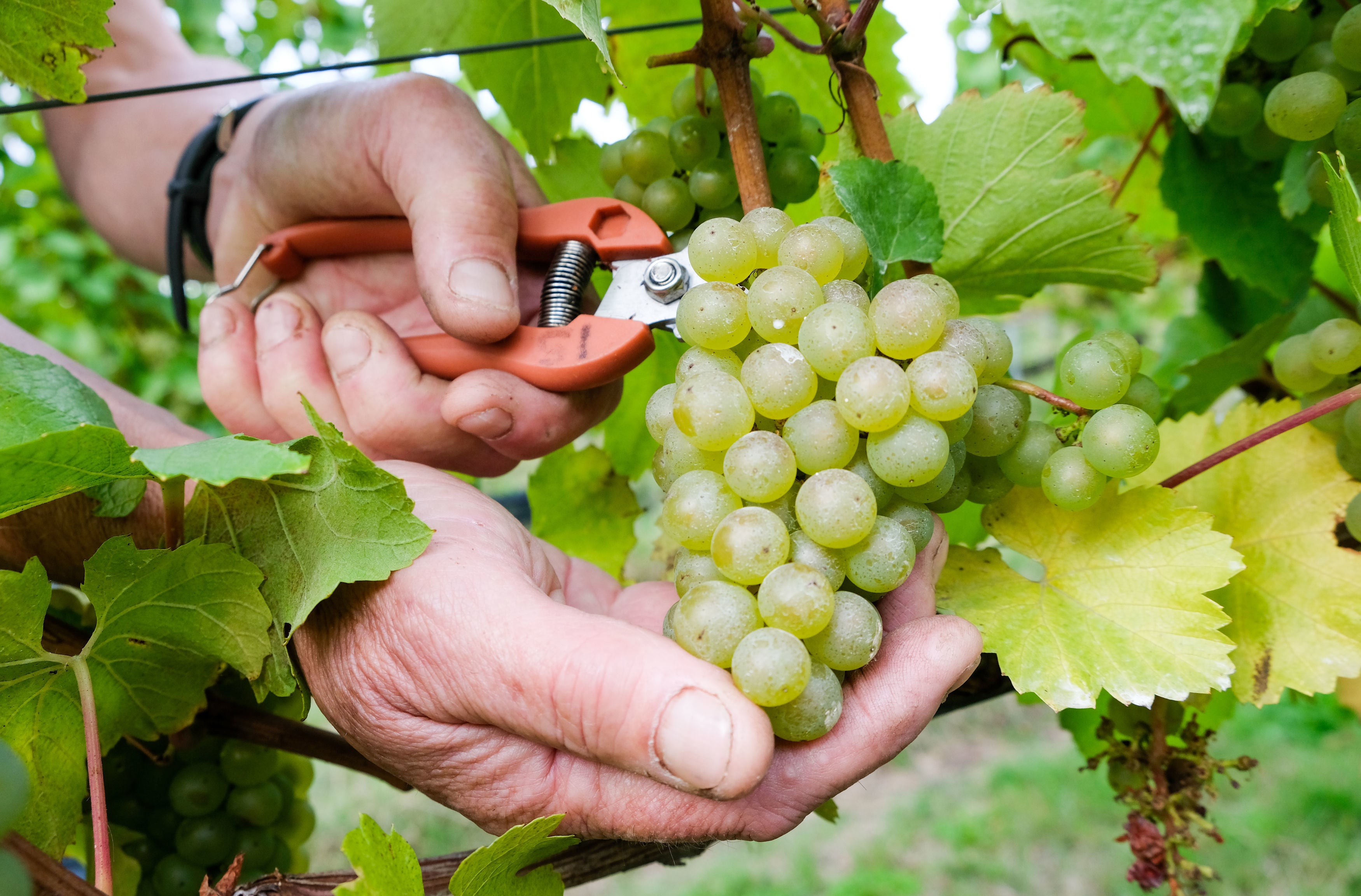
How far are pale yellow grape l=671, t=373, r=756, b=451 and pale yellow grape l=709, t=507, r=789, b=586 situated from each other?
0.05 metres

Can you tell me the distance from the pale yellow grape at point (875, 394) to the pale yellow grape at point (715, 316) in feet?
0.28

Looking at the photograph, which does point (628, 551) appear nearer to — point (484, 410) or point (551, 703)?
point (484, 410)

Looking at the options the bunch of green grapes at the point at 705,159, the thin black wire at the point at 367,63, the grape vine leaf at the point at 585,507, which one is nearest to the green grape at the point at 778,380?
the bunch of green grapes at the point at 705,159

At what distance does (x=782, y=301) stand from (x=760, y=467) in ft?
0.35

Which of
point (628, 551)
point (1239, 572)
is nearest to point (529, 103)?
point (628, 551)

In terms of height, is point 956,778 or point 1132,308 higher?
point 1132,308

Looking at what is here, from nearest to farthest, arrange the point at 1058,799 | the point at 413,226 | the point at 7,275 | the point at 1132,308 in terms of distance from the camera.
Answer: the point at 413,226
the point at 1058,799
the point at 7,275
the point at 1132,308

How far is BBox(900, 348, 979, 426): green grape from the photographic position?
559 millimetres

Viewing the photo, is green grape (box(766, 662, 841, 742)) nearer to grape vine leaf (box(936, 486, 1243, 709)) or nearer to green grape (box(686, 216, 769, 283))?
grape vine leaf (box(936, 486, 1243, 709))

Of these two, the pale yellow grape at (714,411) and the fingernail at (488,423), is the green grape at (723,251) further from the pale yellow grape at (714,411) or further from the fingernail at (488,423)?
the fingernail at (488,423)

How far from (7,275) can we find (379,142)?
2.94 meters

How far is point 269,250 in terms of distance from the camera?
1.05 m

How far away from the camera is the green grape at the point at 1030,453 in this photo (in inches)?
26.5

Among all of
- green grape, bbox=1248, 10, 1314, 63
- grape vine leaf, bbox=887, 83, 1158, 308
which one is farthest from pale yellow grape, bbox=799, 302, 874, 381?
green grape, bbox=1248, 10, 1314, 63
